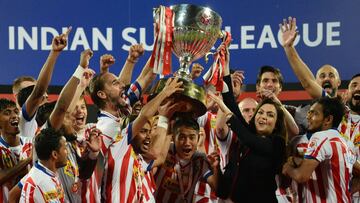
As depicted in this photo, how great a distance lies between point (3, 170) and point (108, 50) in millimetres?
3001

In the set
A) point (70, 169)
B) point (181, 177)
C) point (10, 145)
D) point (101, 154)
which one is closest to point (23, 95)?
point (10, 145)

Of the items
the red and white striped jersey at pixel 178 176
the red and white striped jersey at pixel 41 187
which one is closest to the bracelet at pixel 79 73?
the red and white striped jersey at pixel 41 187

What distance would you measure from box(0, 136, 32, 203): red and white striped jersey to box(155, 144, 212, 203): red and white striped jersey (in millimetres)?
977

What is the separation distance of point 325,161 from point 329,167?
0.05 meters

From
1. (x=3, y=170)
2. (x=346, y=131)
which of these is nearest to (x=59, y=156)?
(x=3, y=170)

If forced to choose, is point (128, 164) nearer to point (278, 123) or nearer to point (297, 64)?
point (278, 123)

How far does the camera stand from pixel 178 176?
561cm

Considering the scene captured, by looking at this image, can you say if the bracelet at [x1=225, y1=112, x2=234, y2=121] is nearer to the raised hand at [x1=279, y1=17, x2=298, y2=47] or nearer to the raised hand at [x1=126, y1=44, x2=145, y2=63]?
the raised hand at [x1=279, y1=17, x2=298, y2=47]

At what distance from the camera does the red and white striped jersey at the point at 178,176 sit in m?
5.62

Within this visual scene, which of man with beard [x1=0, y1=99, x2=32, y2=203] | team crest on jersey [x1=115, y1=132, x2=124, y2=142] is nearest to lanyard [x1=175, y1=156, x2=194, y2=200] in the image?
team crest on jersey [x1=115, y1=132, x2=124, y2=142]

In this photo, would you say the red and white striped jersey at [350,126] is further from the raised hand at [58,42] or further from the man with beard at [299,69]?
the raised hand at [58,42]

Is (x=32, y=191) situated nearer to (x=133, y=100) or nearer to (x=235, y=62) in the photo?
(x=133, y=100)

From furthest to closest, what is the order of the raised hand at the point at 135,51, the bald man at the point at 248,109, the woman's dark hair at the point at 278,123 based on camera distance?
the bald man at the point at 248,109 < the raised hand at the point at 135,51 < the woman's dark hair at the point at 278,123

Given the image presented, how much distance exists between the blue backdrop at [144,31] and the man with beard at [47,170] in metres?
3.14
